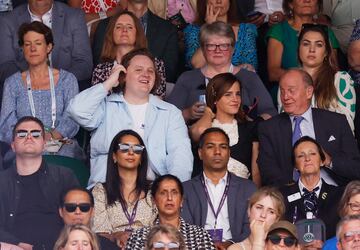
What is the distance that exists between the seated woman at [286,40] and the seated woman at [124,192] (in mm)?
2310

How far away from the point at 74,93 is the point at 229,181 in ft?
5.59

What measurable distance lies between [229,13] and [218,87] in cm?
167

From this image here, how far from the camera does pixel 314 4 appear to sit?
14633 millimetres

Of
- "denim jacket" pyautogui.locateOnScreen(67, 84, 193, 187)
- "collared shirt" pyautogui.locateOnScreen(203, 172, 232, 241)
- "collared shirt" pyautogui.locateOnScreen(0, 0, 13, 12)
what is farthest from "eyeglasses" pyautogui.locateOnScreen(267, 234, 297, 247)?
"collared shirt" pyautogui.locateOnScreen(0, 0, 13, 12)

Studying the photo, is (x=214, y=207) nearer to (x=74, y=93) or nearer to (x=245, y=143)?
(x=245, y=143)

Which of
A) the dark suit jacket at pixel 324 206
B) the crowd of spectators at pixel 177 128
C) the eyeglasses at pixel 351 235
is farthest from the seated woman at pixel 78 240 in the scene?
the eyeglasses at pixel 351 235

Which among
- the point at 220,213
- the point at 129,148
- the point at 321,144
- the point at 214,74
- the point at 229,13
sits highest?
the point at 229,13

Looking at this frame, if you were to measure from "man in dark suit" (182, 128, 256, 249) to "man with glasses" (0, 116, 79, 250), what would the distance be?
93 cm

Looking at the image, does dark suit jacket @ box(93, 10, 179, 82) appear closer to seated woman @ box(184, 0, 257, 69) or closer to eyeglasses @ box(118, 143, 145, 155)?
seated woman @ box(184, 0, 257, 69)

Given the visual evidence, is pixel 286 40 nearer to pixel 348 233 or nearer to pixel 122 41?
pixel 122 41

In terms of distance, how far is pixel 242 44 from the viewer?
1456cm

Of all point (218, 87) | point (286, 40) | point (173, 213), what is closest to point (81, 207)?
point (173, 213)

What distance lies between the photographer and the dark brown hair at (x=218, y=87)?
1318cm

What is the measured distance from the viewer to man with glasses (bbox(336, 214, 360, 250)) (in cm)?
1159
